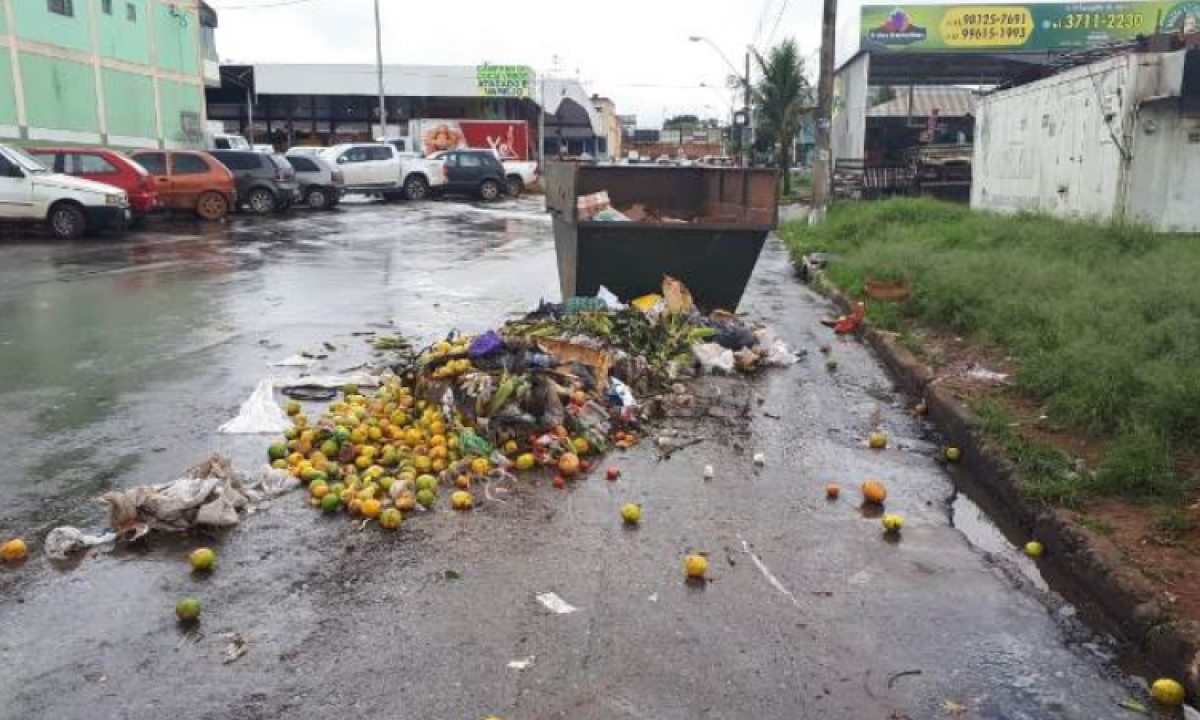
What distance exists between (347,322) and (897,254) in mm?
6872

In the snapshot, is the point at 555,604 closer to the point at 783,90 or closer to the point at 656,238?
the point at 656,238

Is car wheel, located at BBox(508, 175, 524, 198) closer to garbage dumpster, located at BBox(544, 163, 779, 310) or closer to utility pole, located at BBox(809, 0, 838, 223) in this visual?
utility pole, located at BBox(809, 0, 838, 223)

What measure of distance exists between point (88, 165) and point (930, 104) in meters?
38.1

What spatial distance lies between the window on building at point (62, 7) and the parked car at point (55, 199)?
11.4 metres

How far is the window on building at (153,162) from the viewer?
880 inches

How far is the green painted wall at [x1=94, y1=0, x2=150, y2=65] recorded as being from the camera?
29.8m

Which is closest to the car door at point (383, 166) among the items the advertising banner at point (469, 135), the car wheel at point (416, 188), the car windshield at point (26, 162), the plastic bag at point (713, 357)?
the car wheel at point (416, 188)

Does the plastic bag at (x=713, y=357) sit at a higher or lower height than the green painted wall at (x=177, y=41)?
lower

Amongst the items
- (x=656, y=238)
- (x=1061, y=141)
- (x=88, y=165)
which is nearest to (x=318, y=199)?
(x=88, y=165)

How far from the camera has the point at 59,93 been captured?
27922 mm

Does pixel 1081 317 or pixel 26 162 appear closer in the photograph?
pixel 1081 317

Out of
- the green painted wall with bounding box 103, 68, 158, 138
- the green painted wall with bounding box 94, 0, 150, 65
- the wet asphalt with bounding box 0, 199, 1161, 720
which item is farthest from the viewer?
the green painted wall with bounding box 103, 68, 158, 138

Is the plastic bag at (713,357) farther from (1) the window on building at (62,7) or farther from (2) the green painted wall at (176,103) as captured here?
(2) the green painted wall at (176,103)

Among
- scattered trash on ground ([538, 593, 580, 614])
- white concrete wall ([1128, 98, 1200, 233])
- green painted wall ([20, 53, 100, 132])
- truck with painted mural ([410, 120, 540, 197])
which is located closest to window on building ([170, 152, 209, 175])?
green painted wall ([20, 53, 100, 132])
